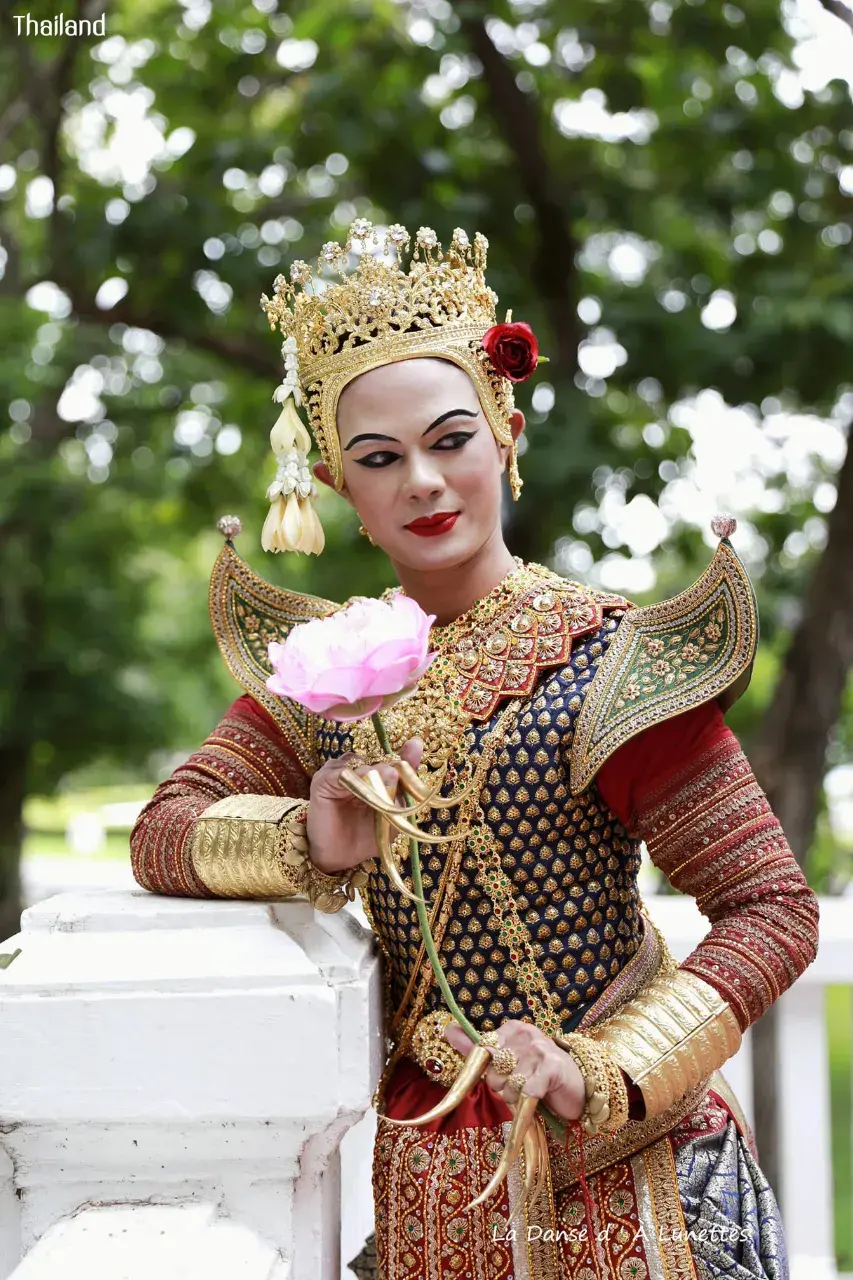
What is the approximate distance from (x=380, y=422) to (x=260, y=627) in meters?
0.45

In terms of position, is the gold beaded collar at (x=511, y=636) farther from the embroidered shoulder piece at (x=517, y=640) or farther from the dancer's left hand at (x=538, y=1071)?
the dancer's left hand at (x=538, y=1071)

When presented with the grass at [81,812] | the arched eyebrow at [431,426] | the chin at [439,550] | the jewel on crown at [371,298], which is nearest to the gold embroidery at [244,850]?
the chin at [439,550]

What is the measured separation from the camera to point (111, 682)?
657cm

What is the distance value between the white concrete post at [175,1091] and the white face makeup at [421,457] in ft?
1.88

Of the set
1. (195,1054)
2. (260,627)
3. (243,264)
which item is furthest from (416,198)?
(195,1054)

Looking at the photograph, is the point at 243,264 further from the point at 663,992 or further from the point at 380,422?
the point at 663,992

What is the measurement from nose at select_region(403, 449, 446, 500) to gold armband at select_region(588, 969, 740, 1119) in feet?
2.22

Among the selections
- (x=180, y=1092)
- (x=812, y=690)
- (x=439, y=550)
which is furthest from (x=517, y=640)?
(x=812, y=690)

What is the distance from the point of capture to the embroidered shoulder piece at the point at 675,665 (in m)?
1.62

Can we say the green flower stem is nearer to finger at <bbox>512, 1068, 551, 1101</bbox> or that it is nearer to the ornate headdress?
finger at <bbox>512, 1068, 551, 1101</bbox>

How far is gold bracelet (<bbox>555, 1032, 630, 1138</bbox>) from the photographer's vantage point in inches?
55.1

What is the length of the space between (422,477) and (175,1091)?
80cm

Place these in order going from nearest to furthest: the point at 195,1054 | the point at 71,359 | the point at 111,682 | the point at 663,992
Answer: the point at 195,1054, the point at 663,992, the point at 71,359, the point at 111,682

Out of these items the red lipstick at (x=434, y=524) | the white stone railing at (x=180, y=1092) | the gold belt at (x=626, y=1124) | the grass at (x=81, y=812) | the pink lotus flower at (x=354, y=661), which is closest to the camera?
the pink lotus flower at (x=354, y=661)
